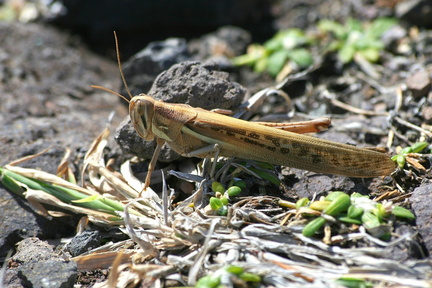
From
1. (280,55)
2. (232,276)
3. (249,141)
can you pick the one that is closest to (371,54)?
(280,55)

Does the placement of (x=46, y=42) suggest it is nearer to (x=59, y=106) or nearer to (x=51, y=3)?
(x=51, y=3)

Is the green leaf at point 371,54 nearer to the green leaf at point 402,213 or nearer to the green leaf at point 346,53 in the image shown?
the green leaf at point 346,53

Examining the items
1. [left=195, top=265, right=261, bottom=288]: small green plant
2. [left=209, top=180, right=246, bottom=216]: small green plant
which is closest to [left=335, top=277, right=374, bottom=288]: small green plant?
[left=195, top=265, right=261, bottom=288]: small green plant

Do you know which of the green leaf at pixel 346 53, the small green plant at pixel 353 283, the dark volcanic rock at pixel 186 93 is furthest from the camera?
the green leaf at pixel 346 53

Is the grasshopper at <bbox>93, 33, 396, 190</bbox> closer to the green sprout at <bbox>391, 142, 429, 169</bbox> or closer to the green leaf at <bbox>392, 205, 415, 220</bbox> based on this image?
the green sprout at <bbox>391, 142, 429, 169</bbox>

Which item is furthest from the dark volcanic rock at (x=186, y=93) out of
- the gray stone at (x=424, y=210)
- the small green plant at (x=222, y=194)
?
the gray stone at (x=424, y=210)
